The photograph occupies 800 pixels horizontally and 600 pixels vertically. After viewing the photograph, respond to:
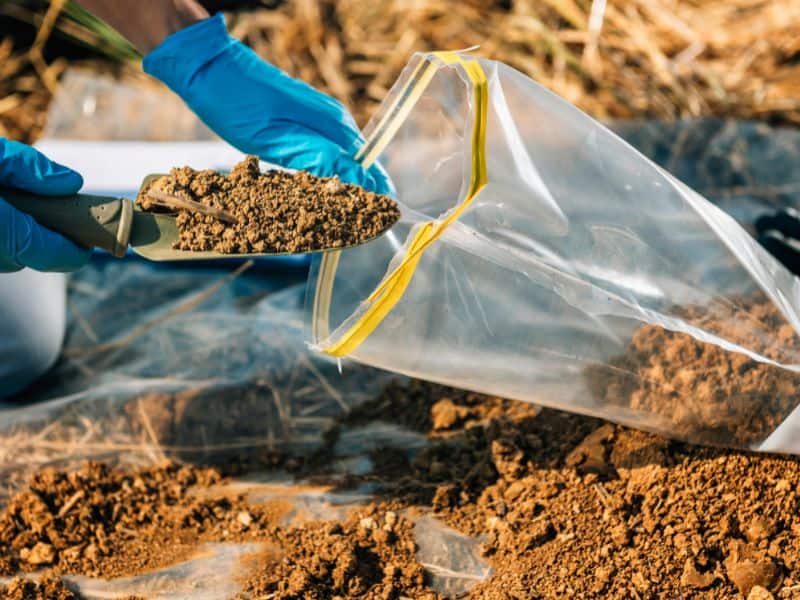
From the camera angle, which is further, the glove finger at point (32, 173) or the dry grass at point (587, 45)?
the dry grass at point (587, 45)

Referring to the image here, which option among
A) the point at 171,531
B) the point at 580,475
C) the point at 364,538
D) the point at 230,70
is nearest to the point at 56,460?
the point at 171,531

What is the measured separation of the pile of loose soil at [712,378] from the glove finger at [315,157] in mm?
459

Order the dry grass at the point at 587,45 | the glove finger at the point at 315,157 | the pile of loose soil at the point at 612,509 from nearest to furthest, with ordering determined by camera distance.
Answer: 1. the pile of loose soil at the point at 612,509
2. the glove finger at the point at 315,157
3. the dry grass at the point at 587,45

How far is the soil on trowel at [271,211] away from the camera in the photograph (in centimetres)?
119

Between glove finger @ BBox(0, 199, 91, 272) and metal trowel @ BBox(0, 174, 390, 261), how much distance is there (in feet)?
0.07

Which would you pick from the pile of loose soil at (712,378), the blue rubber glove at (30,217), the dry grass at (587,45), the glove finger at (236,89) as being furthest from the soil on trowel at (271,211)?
the dry grass at (587,45)

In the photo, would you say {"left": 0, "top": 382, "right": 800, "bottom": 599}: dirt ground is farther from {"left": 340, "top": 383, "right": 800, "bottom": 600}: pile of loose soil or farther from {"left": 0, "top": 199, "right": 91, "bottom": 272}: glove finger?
{"left": 0, "top": 199, "right": 91, "bottom": 272}: glove finger

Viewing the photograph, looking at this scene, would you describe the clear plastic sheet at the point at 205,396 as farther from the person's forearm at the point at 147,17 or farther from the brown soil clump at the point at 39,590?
the person's forearm at the point at 147,17

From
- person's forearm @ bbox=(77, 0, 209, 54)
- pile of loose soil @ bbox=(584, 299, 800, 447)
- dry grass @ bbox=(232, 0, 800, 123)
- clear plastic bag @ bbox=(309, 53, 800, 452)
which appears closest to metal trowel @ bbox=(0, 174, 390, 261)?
clear plastic bag @ bbox=(309, 53, 800, 452)

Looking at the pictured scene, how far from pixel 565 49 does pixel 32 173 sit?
64.6 inches

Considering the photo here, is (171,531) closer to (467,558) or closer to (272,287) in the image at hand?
(467,558)

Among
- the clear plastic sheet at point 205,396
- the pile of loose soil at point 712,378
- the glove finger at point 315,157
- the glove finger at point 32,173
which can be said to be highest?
the glove finger at point 315,157

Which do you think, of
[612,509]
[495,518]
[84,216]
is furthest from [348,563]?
[84,216]

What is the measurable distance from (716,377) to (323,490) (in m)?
0.62
